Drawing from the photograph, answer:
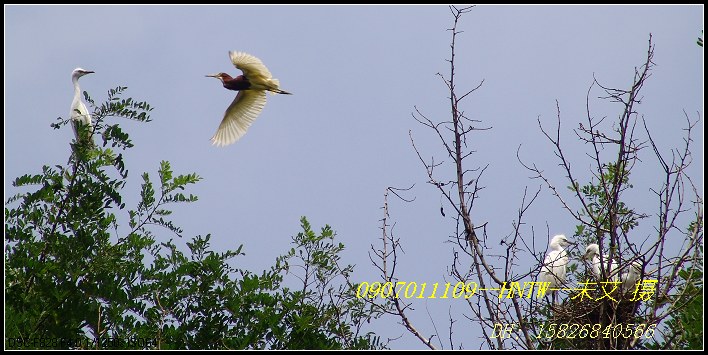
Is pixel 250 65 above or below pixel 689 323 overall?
above

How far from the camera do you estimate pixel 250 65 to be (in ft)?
23.7

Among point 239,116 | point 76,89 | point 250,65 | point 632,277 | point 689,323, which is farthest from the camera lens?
point 76,89

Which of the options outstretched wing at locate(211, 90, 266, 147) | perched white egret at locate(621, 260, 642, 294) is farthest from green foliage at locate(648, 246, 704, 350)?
outstretched wing at locate(211, 90, 266, 147)

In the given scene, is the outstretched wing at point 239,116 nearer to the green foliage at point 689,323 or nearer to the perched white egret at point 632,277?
the perched white egret at point 632,277

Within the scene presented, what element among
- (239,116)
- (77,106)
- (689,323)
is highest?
(239,116)

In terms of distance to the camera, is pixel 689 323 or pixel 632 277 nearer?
pixel 689 323

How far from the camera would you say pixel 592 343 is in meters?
4.54

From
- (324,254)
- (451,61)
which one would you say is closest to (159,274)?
(324,254)

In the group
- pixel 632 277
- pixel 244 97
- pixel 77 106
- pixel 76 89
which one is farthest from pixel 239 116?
pixel 632 277

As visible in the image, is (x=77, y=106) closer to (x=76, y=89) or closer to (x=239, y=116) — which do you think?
(x=76, y=89)

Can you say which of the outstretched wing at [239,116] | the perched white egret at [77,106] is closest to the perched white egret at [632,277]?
the outstretched wing at [239,116]

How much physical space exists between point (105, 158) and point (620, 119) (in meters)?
3.23

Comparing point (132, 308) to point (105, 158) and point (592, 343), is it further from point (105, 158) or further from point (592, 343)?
point (592, 343)

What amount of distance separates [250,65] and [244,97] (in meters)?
0.85
